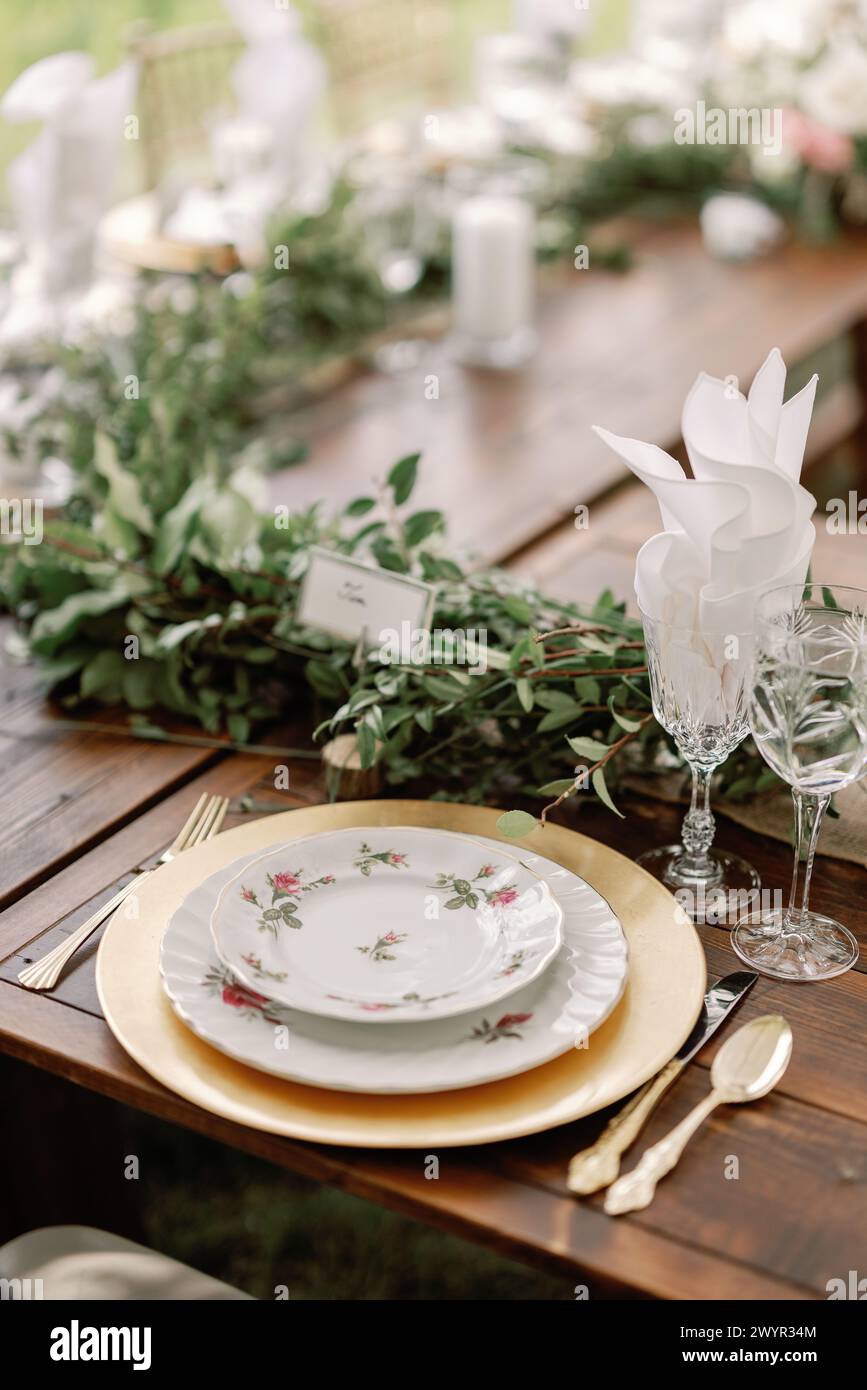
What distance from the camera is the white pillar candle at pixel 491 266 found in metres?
2.16

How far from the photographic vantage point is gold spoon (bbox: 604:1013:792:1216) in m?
0.73

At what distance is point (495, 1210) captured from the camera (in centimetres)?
73

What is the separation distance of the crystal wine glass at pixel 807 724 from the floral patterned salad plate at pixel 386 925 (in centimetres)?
17

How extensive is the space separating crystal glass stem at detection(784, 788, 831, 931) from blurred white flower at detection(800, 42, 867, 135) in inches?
87.4

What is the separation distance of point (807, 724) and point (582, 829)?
27cm

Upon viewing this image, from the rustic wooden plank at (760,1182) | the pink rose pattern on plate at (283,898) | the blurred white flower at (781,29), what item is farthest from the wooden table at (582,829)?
the blurred white flower at (781,29)

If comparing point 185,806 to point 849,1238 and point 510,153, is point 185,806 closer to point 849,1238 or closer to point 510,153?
point 849,1238

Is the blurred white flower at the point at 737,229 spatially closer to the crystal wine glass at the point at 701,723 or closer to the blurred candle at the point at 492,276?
the blurred candle at the point at 492,276

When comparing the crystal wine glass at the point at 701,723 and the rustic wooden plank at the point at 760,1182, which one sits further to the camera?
the crystal wine glass at the point at 701,723

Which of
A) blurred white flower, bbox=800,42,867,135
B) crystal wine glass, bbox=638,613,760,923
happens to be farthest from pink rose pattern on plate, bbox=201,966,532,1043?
blurred white flower, bbox=800,42,867,135

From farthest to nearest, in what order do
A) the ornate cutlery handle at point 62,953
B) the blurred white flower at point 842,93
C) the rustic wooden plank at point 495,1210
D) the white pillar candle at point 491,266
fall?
the blurred white flower at point 842,93, the white pillar candle at point 491,266, the ornate cutlery handle at point 62,953, the rustic wooden plank at point 495,1210

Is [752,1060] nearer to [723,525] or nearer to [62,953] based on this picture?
[723,525]

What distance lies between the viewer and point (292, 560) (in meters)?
1.23
